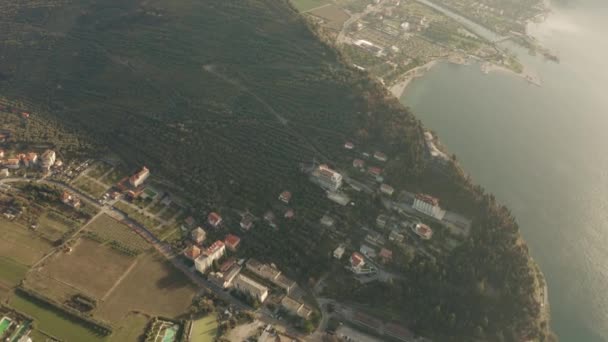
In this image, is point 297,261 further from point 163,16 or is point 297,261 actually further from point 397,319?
point 163,16

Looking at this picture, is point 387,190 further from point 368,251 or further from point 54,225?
point 54,225

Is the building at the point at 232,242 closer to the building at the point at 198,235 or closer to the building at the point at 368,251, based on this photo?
the building at the point at 198,235

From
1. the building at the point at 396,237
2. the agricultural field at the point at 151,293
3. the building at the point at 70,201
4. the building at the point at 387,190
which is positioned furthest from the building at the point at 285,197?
the building at the point at 70,201

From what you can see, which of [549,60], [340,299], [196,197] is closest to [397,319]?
[340,299]

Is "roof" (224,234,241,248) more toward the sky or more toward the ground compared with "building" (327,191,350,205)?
more toward the ground

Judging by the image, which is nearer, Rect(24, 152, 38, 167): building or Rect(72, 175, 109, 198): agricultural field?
Rect(72, 175, 109, 198): agricultural field

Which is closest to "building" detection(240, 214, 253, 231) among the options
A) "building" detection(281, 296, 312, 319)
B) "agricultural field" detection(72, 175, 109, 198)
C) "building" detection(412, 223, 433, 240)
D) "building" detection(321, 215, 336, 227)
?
"building" detection(321, 215, 336, 227)

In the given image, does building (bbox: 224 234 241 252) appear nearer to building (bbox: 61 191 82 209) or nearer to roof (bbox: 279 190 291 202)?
roof (bbox: 279 190 291 202)
